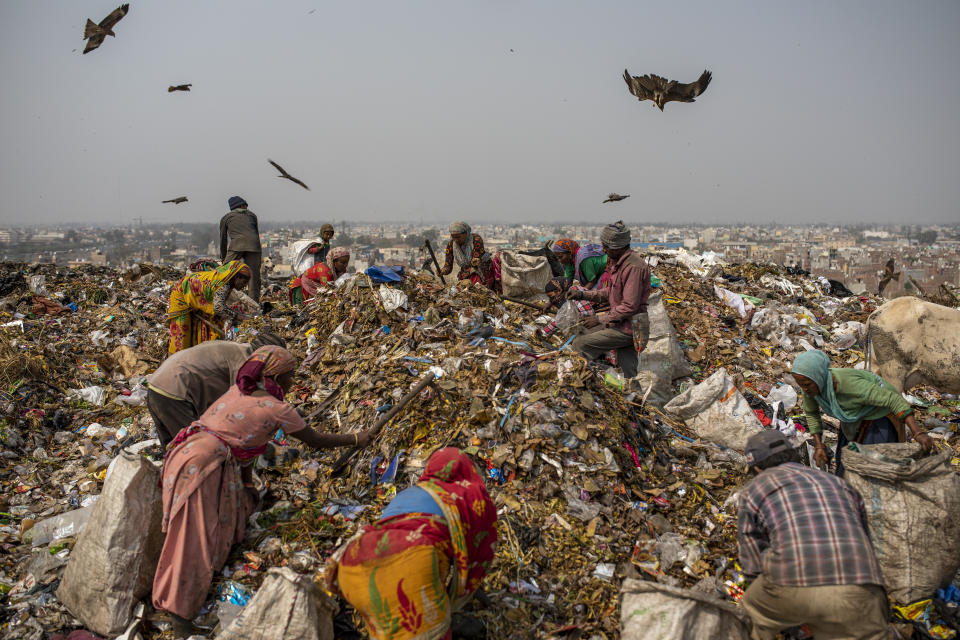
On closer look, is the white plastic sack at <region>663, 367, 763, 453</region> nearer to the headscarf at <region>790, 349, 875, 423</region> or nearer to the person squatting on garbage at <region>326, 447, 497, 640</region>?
the headscarf at <region>790, 349, 875, 423</region>

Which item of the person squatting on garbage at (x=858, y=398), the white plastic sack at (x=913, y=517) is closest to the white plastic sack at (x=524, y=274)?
the person squatting on garbage at (x=858, y=398)

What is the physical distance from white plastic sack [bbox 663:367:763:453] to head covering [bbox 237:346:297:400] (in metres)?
3.60

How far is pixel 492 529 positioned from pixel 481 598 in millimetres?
623

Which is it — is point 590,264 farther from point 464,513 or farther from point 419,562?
point 419,562

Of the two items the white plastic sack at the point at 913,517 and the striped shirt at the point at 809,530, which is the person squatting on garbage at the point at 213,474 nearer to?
the striped shirt at the point at 809,530

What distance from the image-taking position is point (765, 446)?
2650 millimetres

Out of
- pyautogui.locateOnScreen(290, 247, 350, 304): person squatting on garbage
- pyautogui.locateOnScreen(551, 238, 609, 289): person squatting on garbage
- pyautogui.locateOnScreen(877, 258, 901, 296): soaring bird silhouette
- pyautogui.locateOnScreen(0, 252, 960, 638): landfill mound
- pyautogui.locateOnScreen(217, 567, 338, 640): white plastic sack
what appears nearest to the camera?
pyautogui.locateOnScreen(217, 567, 338, 640): white plastic sack

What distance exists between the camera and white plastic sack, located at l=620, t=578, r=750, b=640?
7.57 ft

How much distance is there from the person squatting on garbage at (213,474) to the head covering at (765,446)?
7.15 feet

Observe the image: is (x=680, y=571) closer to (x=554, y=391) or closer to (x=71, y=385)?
(x=554, y=391)

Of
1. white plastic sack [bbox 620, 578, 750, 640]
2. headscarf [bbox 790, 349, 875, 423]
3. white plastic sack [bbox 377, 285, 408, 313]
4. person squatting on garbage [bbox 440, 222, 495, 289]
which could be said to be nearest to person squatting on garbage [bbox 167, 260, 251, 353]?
white plastic sack [bbox 377, 285, 408, 313]

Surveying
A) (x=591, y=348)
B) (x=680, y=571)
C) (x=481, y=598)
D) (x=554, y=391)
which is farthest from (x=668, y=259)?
(x=481, y=598)

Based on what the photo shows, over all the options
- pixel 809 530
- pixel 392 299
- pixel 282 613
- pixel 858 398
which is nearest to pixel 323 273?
pixel 392 299

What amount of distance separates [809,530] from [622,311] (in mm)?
2862
